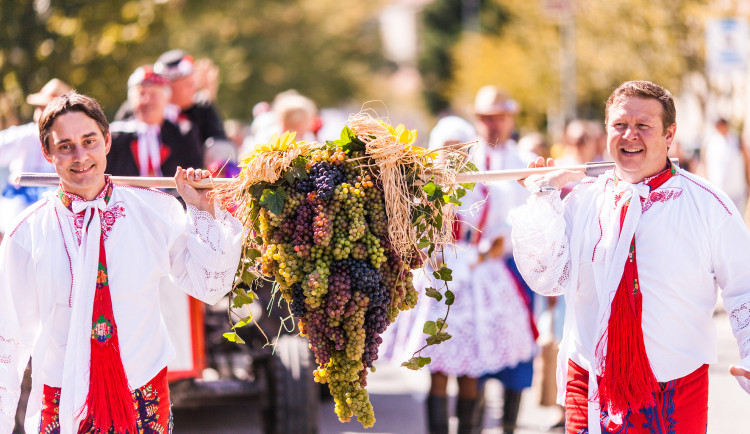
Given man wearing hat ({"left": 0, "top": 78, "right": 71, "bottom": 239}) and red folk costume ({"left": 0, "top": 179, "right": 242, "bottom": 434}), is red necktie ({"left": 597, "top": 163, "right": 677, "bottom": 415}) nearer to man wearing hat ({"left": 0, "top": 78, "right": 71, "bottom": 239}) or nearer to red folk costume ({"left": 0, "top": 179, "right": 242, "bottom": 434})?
red folk costume ({"left": 0, "top": 179, "right": 242, "bottom": 434})

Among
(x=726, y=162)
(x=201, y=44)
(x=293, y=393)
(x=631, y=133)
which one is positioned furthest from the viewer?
(x=201, y=44)

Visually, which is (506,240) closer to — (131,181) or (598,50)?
(131,181)

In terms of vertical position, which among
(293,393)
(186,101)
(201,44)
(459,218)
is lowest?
(293,393)

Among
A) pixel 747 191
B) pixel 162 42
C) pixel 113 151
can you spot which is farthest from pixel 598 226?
pixel 747 191

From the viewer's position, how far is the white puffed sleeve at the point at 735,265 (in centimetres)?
355

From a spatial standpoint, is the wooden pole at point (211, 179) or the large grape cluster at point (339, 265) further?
the wooden pole at point (211, 179)

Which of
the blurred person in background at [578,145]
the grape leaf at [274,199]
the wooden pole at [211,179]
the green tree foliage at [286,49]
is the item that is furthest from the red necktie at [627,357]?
the green tree foliage at [286,49]

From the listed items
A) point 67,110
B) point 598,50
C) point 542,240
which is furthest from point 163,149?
point 598,50

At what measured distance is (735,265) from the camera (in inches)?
140

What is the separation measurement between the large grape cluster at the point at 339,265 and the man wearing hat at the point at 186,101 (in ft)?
10.7

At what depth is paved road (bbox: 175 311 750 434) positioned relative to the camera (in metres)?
6.99

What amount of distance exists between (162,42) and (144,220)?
9.33 m

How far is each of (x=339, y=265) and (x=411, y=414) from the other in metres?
4.23

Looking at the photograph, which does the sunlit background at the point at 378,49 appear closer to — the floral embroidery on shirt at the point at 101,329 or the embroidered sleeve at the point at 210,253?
the embroidered sleeve at the point at 210,253
